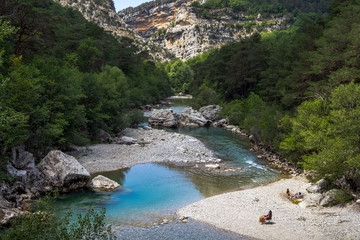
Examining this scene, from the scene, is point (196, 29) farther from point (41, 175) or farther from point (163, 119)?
point (41, 175)

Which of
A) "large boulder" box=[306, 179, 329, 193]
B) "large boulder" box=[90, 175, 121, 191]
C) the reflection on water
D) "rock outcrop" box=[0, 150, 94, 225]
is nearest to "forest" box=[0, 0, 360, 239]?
"large boulder" box=[306, 179, 329, 193]

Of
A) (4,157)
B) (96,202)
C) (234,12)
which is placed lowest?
(96,202)

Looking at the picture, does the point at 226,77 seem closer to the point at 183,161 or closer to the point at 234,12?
the point at 183,161

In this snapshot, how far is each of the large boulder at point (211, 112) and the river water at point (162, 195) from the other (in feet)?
74.3

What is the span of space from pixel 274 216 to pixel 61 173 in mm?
14245

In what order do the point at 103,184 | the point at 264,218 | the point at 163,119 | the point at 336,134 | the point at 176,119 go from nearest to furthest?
the point at 264,218 < the point at 336,134 < the point at 103,184 < the point at 163,119 < the point at 176,119

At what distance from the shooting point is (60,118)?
2384cm

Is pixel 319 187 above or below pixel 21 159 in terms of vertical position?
below

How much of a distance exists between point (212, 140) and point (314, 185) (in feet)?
62.7

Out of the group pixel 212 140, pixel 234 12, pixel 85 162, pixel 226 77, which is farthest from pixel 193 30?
pixel 85 162

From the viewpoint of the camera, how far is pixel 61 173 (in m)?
18.9

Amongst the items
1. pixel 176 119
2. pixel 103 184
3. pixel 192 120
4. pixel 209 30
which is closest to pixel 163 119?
pixel 176 119

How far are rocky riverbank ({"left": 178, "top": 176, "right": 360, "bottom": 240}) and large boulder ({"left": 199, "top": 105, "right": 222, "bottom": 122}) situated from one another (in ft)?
111

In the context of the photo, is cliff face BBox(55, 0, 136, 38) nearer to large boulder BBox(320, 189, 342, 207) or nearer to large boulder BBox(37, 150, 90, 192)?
large boulder BBox(37, 150, 90, 192)
